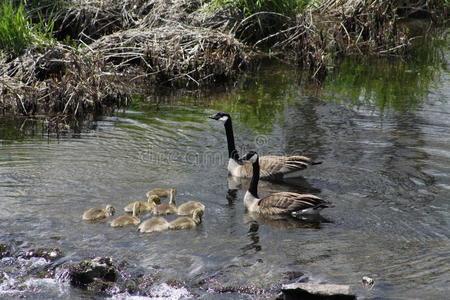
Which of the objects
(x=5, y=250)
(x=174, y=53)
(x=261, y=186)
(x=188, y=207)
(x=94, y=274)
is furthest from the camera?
(x=174, y=53)

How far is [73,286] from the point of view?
8.08 metres

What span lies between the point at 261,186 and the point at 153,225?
284 cm

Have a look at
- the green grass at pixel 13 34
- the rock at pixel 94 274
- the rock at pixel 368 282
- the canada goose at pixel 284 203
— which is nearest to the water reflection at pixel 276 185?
the canada goose at pixel 284 203

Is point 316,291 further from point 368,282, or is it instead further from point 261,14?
point 261,14

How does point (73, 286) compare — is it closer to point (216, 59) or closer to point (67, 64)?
point (67, 64)

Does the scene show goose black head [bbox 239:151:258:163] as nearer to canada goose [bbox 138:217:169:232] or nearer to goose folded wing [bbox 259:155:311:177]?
goose folded wing [bbox 259:155:311:177]

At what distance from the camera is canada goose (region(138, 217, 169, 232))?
9.30 meters

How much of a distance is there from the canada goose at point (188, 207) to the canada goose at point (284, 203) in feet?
2.74

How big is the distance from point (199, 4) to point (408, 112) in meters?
7.70

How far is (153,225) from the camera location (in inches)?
368

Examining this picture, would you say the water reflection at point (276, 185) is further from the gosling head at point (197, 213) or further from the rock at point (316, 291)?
the rock at point (316, 291)

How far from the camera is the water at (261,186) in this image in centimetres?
823

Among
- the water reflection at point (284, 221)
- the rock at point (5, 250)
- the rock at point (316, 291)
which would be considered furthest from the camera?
the water reflection at point (284, 221)

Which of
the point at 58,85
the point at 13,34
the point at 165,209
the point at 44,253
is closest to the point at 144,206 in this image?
the point at 165,209
